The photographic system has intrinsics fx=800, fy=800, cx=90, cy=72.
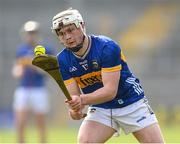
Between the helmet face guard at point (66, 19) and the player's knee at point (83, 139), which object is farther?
the player's knee at point (83, 139)

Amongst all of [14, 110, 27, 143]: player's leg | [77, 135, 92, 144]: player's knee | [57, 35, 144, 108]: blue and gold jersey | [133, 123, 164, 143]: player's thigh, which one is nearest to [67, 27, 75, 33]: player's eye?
[57, 35, 144, 108]: blue and gold jersey

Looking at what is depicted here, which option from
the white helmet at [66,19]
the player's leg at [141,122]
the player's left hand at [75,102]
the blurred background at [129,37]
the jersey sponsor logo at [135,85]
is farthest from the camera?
the blurred background at [129,37]

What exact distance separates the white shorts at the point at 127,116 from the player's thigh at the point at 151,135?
0.05 meters

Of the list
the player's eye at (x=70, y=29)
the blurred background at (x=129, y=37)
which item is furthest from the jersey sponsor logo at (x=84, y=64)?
the blurred background at (x=129, y=37)

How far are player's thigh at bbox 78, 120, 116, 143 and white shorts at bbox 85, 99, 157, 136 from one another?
0.04 m

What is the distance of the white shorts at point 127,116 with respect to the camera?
733 cm

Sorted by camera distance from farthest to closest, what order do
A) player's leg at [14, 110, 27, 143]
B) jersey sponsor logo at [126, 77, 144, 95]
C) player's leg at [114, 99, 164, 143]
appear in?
player's leg at [14, 110, 27, 143], jersey sponsor logo at [126, 77, 144, 95], player's leg at [114, 99, 164, 143]

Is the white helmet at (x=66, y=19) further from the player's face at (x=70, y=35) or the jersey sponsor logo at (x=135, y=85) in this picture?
the jersey sponsor logo at (x=135, y=85)

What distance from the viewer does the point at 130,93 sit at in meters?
7.36

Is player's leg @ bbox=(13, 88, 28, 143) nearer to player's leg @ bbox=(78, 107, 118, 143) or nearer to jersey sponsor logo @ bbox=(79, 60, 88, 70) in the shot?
player's leg @ bbox=(78, 107, 118, 143)

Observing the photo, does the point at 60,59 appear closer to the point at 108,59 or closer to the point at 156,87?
the point at 108,59

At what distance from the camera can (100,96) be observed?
22.7 ft

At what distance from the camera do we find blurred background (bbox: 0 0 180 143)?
19.3m

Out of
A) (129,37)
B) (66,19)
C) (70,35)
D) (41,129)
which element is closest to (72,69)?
(70,35)
